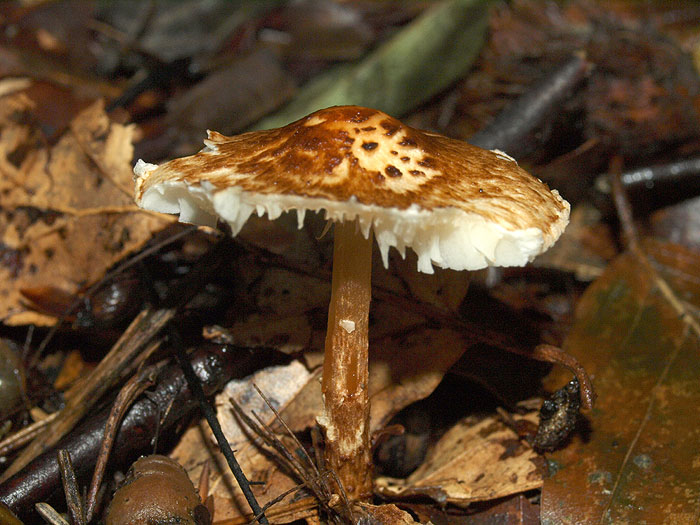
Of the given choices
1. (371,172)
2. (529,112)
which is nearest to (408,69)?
(529,112)

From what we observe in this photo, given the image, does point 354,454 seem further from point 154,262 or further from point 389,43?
point 389,43

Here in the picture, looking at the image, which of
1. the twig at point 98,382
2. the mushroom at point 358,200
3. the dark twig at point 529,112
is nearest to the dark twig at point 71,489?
the twig at point 98,382

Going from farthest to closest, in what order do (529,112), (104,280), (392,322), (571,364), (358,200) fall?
(529,112) → (104,280) → (392,322) → (571,364) → (358,200)

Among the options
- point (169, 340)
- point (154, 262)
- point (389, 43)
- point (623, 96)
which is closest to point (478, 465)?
point (169, 340)

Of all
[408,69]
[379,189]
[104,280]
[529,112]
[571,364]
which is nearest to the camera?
[379,189]

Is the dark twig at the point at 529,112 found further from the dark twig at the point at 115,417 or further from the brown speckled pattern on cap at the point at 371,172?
the dark twig at the point at 115,417

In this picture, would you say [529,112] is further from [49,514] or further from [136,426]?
[49,514]

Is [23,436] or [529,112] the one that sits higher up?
[529,112]
